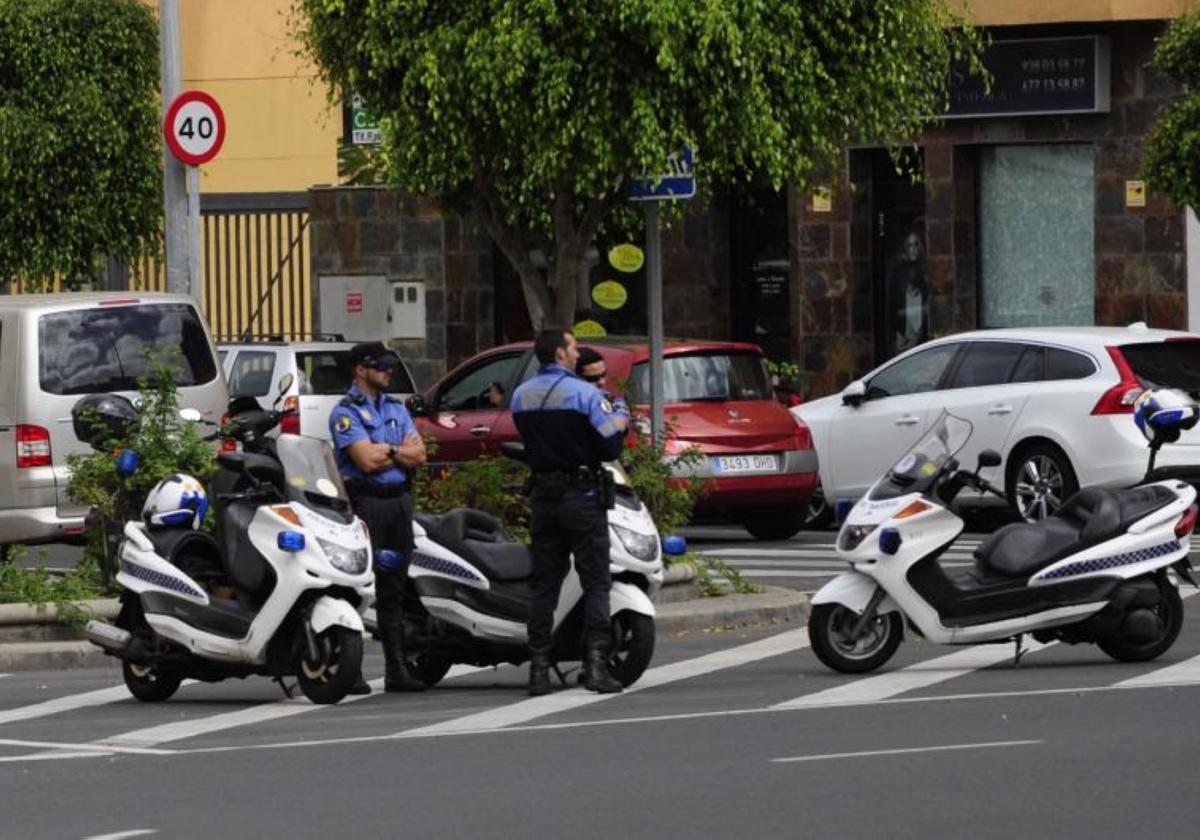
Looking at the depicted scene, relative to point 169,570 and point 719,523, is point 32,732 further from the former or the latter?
point 719,523

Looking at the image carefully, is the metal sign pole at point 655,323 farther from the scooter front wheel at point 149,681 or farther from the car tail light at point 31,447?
the scooter front wheel at point 149,681

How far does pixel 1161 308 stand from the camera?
29281mm

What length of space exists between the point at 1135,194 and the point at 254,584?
1728 centimetres

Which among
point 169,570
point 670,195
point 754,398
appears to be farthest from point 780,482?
point 169,570

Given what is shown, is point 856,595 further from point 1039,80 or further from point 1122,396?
point 1039,80

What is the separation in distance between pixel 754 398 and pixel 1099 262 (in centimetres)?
812

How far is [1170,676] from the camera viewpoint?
44.6 ft

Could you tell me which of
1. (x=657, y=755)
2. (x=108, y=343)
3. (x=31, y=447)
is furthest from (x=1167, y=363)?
(x=657, y=755)

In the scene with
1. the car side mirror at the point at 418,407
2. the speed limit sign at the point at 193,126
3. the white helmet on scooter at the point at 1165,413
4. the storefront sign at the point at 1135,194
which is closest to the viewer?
the white helmet on scooter at the point at 1165,413

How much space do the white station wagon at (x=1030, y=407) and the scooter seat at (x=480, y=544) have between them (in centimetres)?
812

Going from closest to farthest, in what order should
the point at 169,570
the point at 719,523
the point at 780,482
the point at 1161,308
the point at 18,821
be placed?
the point at 18,821, the point at 169,570, the point at 780,482, the point at 719,523, the point at 1161,308

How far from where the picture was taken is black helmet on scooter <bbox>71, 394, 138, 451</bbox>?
670 inches

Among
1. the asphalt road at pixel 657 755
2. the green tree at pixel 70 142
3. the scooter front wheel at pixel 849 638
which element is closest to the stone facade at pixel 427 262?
the green tree at pixel 70 142

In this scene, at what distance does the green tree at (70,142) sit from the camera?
33188 mm
